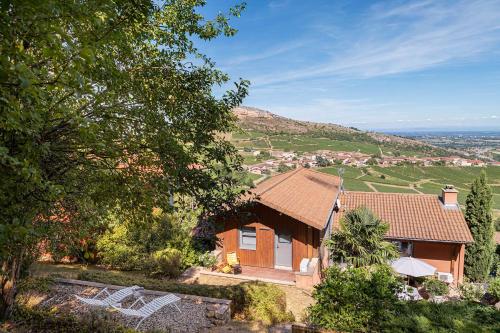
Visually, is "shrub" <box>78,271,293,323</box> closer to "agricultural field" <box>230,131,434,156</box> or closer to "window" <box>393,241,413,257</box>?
"window" <box>393,241,413,257</box>

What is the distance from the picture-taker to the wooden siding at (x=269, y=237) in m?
15.9

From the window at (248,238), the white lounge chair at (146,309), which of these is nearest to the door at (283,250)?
the window at (248,238)

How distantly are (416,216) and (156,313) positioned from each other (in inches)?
737

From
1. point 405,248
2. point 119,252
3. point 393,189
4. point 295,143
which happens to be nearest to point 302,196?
point 405,248

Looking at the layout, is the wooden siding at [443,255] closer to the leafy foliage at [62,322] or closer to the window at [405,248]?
the window at [405,248]

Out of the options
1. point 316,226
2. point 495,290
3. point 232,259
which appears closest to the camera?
point 495,290

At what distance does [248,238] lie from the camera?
1702 cm

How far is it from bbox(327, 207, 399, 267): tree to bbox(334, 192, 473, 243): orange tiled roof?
5652mm

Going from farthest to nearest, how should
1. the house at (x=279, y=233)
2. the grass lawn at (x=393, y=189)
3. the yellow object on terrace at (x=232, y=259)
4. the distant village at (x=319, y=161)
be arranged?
the grass lawn at (x=393, y=189) < the distant village at (x=319, y=161) < the yellow object on terrace at (x=232, y=259) < the house at (x=279, y=233)

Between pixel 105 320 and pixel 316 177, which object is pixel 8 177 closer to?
pixel 105 320

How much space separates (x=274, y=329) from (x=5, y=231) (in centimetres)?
784

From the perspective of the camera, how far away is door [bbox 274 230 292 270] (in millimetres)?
16281

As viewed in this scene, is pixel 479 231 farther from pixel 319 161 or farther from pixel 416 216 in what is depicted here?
pixel 319 161

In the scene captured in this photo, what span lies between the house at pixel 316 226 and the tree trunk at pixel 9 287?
6504 millimetres
